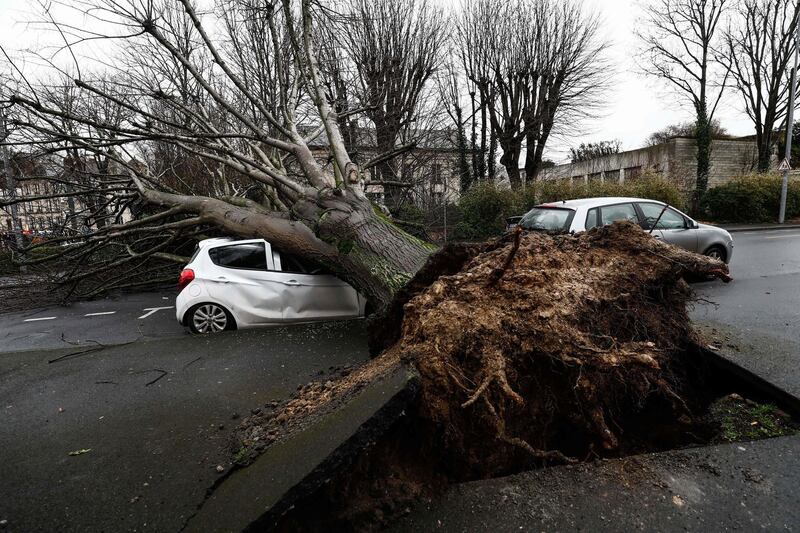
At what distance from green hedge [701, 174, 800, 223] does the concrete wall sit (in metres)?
1.49

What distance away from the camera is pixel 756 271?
7.66 m

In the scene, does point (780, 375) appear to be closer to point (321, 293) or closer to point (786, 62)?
point (321, 293)

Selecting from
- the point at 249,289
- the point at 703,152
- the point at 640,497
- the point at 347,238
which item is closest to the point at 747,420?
the point at 640,497

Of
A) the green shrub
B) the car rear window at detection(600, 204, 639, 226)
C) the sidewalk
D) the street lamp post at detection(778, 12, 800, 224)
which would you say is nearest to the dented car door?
the sidewalk

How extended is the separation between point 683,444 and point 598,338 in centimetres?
94

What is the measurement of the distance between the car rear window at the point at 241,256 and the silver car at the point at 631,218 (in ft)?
13.0

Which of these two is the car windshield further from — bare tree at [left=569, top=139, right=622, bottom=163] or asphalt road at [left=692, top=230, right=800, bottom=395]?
bare tree at [left=569, top=139, right=622, bottom=163]

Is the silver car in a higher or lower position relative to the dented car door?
higher

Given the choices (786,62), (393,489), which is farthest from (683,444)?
(786,62)

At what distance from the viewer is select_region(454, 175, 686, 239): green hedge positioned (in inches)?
573

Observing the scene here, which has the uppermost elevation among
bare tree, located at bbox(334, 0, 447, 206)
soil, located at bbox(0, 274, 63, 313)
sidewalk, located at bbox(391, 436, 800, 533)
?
bare tree, located at bbox(334, 0, 447, 206)

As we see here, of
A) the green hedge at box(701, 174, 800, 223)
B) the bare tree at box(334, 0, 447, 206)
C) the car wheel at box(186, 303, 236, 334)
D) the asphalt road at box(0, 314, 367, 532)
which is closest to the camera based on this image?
the asphalt road at box(0, 314, 367, 532)

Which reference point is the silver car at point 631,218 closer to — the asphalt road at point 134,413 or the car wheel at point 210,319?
the asphalt road at point 134,413

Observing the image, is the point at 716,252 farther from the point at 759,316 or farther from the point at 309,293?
the point at 309,293
